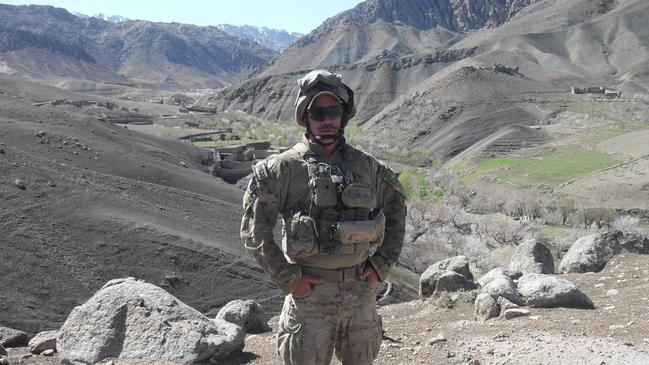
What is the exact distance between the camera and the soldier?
411cm

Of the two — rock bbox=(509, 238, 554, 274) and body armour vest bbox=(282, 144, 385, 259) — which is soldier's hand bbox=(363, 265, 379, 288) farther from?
rock bbox=(509, 238, 554, 274)

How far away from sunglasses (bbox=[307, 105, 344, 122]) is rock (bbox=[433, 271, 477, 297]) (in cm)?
606

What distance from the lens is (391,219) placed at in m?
4.55

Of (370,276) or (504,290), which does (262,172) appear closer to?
(370,276)

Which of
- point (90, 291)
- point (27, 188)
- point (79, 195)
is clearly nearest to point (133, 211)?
point (79, 195)

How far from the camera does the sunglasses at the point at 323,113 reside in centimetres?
422

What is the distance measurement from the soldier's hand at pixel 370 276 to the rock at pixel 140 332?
3.24 metres

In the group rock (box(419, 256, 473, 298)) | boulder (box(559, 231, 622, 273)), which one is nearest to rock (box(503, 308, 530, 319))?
rock (box(419, 256, 473, 298))

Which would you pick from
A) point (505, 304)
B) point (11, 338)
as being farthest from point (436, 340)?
point (11, 338)

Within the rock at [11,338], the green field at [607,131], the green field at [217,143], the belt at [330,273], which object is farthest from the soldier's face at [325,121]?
the green field at [607,131]

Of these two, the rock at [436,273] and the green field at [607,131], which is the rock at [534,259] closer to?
the rock at [436,273]

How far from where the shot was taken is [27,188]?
17031 millimetres

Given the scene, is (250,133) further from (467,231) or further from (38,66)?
(38,66)

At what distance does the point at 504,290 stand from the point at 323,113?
16.9 feet
